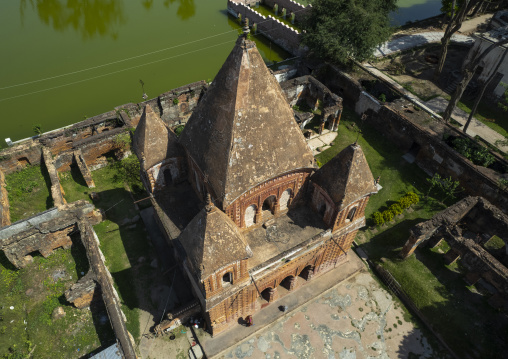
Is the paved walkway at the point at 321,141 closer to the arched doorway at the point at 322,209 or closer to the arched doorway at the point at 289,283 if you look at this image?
the arched doorway at the point at 322,209

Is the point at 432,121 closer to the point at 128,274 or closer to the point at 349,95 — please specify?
the point at 349,95

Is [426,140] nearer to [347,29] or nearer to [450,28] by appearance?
[450,28]

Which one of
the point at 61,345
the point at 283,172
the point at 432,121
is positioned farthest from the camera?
the point at 432,121

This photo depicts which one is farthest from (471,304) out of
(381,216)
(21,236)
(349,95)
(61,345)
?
(21,236)

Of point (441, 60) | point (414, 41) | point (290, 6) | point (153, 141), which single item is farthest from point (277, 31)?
point (153, 141)

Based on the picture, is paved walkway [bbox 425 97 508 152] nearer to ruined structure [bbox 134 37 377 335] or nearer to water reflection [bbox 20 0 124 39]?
ruined structure [bbox 134 37 377 335]

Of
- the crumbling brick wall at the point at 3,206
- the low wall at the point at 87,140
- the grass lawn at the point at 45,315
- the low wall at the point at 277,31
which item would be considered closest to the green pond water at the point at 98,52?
the low wall at the point at 277,31

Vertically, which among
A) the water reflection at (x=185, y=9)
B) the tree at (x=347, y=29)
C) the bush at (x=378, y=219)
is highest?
the tree at (x=347, y=29)
